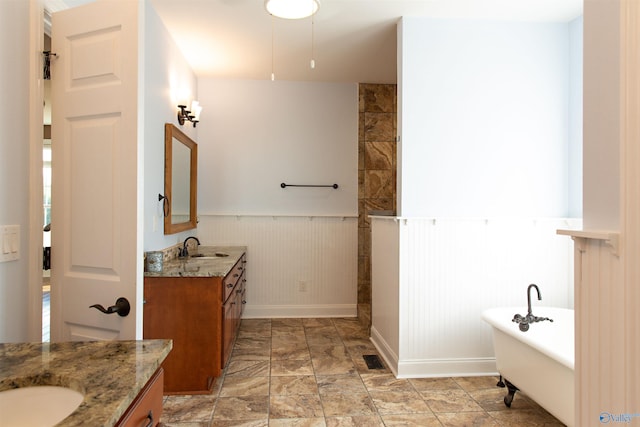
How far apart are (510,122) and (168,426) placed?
10.1 ft

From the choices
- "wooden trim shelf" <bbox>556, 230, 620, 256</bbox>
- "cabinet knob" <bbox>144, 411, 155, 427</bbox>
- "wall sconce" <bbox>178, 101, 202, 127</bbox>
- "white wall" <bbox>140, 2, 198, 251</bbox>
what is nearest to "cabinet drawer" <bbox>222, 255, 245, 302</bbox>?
"white wall" <bbox>140, 2, 198, 251</bbox>

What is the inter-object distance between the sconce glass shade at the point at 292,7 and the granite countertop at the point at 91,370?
6.86 ft

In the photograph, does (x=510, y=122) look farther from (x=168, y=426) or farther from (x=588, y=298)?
(x=168, y=426)

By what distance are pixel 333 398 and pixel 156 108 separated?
2.42 metres

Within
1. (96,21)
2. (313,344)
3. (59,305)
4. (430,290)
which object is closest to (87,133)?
(96,21)

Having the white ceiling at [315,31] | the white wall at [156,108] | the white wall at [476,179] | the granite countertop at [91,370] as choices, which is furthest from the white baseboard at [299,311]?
the granite countertop at [91,370]

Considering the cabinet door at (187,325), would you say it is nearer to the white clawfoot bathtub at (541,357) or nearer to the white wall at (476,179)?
the white wall at (476,179)

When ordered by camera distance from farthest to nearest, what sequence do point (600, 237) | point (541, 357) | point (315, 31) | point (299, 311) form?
point (299, 311), point (315, 31), point (541, 357), point (600, 237)

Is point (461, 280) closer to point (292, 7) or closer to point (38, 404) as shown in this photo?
point (292, 7)

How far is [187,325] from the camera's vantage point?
254cm

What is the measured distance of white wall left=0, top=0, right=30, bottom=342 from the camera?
1349 mm

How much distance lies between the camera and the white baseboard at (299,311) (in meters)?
4.42

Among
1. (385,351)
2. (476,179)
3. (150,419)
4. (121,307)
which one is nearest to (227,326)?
(385,351)

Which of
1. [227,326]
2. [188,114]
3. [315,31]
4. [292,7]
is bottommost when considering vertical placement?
[227,326]
